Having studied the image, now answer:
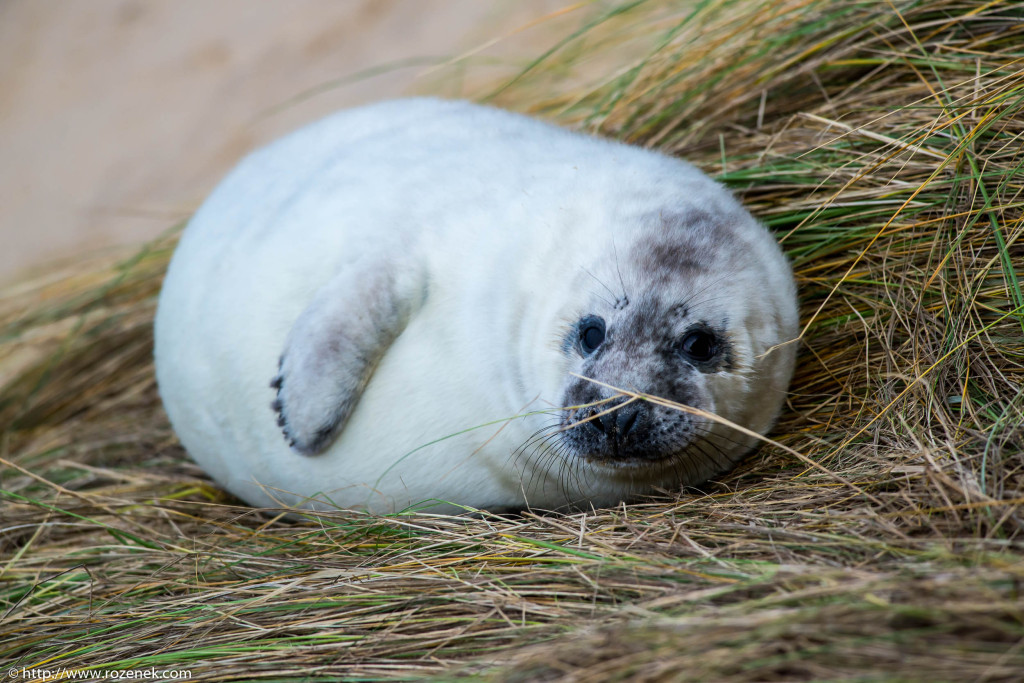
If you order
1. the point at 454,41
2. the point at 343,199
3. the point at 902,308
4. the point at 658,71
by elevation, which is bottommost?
the point at 902,308

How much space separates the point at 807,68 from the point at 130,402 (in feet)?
10.5

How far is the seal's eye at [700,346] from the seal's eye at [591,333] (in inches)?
8.1

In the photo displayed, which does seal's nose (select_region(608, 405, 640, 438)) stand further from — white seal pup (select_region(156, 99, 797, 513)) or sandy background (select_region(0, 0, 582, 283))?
sandy background (select_region(0, 0, 582, 283))

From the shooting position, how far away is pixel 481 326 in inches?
99.1

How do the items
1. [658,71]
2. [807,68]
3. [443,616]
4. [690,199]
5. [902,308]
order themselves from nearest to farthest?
[443,616] → [690,199] → [902,308] → [807,68] → [658,71]

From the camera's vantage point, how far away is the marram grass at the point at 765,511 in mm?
1650

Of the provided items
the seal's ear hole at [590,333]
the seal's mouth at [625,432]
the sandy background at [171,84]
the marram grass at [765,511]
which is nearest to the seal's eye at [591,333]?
the seal's ear hole at [590,333]

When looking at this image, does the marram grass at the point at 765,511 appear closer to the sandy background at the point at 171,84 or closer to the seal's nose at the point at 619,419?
the seal's nose at the point at 619,419

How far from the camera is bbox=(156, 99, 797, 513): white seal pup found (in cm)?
228

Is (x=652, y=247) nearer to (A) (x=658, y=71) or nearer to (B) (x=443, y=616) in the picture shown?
(B) (x=443, y=616)

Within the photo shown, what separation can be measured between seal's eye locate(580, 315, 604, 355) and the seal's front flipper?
20.4 inches

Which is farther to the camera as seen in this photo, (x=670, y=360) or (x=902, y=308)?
(x=902, y=308)

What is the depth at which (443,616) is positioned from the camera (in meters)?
2.04

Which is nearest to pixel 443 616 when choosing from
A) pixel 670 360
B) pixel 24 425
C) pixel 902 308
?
pixel 670 360
